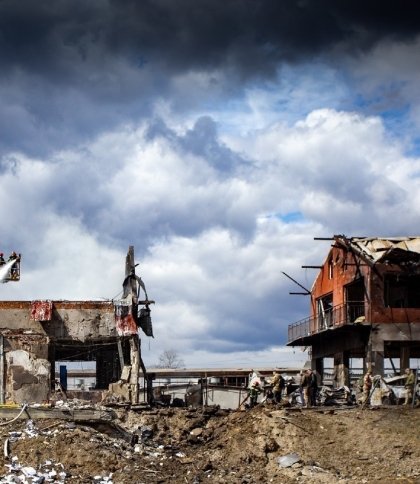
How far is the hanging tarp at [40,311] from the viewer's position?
3606 centimetres

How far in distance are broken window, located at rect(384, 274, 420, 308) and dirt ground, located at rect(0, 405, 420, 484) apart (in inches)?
467

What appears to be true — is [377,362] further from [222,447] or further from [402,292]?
[222,447]

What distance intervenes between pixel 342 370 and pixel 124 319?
44.5 feet

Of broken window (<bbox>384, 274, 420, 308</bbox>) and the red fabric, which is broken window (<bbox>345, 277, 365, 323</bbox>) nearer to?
broken window (<bbox>384, 274, 420, 308</bbox>)

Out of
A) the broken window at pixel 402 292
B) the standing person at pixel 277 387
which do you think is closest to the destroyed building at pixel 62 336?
the standing person at pixel 277 387

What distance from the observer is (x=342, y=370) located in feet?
147

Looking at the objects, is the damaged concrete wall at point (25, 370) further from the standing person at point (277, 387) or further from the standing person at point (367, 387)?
the standing person at point (367, 387)

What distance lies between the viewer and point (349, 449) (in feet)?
93.0

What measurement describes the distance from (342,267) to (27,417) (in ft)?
73.4

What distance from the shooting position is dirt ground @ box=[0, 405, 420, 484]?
2539 centimetres

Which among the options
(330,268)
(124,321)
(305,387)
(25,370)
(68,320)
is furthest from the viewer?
(330,268)

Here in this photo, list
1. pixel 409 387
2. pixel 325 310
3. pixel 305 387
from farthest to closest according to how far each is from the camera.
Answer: pixel 325 310
pixel 305 387
pixel 409 387

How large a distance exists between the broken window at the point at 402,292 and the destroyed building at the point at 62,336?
12725mm

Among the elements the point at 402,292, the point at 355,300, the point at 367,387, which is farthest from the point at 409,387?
the point at 355,300
